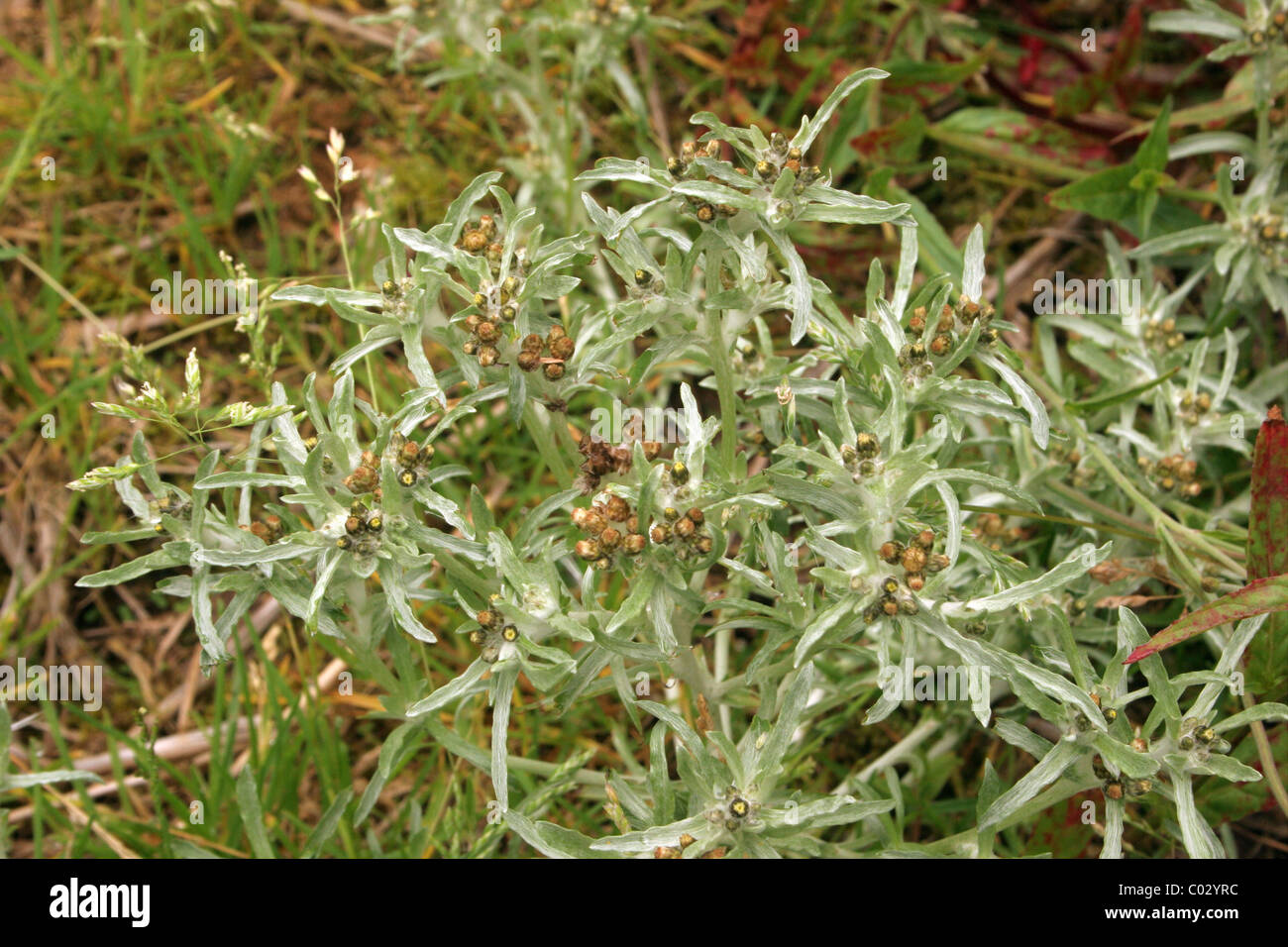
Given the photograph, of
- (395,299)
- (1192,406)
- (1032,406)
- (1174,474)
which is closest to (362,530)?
(395,299)

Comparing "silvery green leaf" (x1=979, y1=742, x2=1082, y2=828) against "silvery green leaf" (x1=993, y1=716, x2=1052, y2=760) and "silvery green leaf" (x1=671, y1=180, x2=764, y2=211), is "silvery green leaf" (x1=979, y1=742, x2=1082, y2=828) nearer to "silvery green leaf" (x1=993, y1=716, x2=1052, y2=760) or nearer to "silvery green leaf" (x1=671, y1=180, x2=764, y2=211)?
"silvery green leaf" (x1=993, y1=716, x2=1052, y2=760)

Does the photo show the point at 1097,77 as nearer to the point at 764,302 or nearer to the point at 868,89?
the point at 868,89

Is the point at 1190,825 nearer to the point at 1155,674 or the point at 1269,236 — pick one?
the point at 1155,674

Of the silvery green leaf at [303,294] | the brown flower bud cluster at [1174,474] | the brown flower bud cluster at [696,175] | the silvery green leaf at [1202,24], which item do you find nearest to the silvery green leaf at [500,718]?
the silvery green leaf at [303,294]

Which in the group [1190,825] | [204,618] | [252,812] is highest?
[204,618]

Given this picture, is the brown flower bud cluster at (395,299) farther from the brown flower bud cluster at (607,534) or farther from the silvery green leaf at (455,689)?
the silvery green leaf at (455,689)
